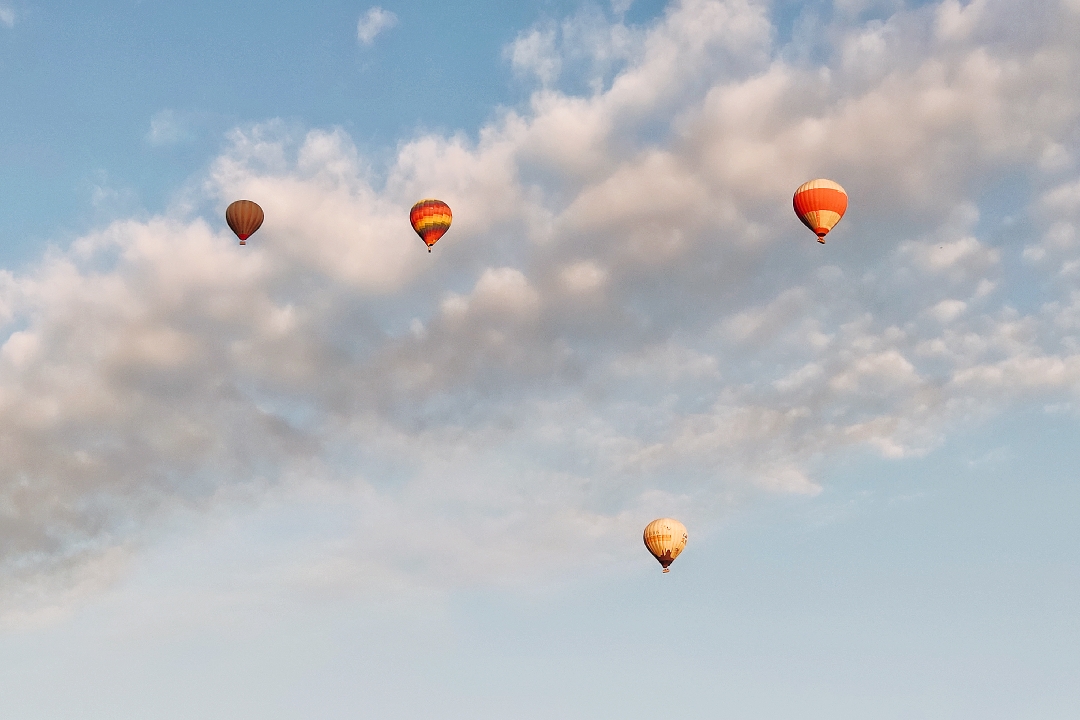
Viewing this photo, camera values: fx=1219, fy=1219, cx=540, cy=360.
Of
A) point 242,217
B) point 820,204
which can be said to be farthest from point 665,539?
point 242,217

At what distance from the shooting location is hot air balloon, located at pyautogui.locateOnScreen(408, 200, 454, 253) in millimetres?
123312

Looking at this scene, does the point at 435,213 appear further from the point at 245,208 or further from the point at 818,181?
the point at 818,181

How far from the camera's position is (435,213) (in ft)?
405

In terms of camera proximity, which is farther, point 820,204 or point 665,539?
point 665,539

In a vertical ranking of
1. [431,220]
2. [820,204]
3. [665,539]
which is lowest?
[665,539]

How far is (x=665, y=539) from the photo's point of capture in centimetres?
12338

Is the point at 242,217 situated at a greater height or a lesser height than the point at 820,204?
greater

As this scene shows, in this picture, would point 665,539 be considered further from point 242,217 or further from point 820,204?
point 242,217

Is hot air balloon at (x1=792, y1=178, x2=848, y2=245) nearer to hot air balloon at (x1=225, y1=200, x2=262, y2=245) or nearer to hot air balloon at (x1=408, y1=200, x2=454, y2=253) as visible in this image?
hot air balloon at (x1=408, y1=200, x2=454, y2=253)

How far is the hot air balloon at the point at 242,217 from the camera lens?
124 metres

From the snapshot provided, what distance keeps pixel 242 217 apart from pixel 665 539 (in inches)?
2122

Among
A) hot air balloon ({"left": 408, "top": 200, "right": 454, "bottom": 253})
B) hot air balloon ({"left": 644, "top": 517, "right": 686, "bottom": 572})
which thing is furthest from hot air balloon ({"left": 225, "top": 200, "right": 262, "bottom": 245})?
hot air balloon ({"left": 644, "top": 517, "right": 686, "bottom": 572})

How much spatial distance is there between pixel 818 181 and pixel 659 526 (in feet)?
125

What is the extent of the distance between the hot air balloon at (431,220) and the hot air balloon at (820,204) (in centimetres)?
3542
